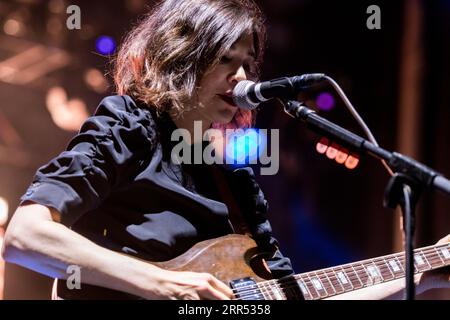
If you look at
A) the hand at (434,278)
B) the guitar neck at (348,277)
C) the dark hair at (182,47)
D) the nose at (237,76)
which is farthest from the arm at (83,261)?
the hand at (434,278)

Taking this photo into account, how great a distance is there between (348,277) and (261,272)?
0.32m

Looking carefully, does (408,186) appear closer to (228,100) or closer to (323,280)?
(323,280)

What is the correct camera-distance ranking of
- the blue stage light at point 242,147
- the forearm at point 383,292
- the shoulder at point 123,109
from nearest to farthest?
1. the shoulder at point 123,109
2. the forearm at point 383,292
3. the blue stage light at point 242,147

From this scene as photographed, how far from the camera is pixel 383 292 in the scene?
2234 mm

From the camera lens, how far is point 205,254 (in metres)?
1.95

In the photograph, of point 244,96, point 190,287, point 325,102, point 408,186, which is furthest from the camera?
point 325,102

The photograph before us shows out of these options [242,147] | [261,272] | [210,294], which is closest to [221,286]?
[210,294]

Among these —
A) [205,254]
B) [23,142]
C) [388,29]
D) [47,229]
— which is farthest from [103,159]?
[388,29]

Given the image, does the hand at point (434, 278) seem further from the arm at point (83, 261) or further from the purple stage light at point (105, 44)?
the purple stage light at point (105, 44)

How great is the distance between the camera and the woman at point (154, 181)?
1.76m

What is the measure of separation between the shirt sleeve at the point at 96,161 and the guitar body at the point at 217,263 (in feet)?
0.80

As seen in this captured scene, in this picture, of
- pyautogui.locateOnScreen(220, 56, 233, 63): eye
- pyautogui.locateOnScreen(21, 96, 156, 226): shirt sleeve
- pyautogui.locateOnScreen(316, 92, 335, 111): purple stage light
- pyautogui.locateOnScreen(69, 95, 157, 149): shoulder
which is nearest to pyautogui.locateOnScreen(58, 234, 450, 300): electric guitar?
pyautogui.locateOnScreen(21, 96, 156, 226): shirt sleeve
